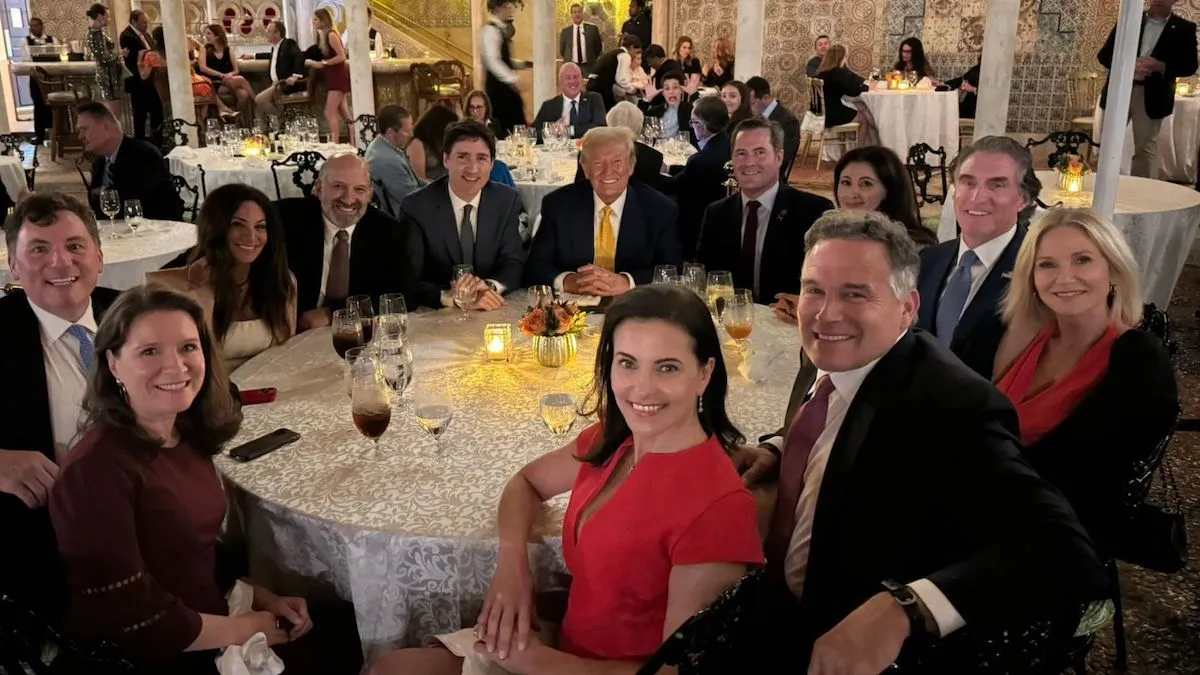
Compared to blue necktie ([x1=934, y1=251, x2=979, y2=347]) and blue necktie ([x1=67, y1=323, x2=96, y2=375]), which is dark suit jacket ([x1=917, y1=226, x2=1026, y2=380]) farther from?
blue necktie ([x1=67, y1=323, x2=96, y2=375])

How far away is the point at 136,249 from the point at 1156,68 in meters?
7.98

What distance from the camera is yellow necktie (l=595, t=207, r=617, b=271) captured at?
3.97 metres

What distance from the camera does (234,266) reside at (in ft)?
9.97

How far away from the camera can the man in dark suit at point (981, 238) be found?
9.23 ft

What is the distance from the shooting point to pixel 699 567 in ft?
5.20

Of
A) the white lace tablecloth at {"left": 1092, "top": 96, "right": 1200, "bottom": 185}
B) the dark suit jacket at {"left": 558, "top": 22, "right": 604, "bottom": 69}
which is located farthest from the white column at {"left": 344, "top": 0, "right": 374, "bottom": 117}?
the white lace tablecloth at {"left": 1092, "top": 96, "right": 1200, "bottom": 185}

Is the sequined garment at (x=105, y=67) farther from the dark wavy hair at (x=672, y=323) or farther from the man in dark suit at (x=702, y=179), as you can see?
the dark wavy hair at (x=672, y=323)

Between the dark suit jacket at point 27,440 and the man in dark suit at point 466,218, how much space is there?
1466 millimetres

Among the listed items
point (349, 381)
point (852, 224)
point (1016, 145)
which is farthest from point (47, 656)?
point (1016, 145)

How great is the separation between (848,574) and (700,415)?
0.39 metres

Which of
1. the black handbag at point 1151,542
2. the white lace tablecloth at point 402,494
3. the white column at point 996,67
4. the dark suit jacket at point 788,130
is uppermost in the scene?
A: the white column at point 996,67

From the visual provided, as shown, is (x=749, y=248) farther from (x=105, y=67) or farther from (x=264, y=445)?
(x=105, y=67)

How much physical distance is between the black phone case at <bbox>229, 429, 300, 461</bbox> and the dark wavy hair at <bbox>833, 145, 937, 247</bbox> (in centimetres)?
219

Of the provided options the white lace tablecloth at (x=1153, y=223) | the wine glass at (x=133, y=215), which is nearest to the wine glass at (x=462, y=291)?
the wine glass at (x=133, y=215)
